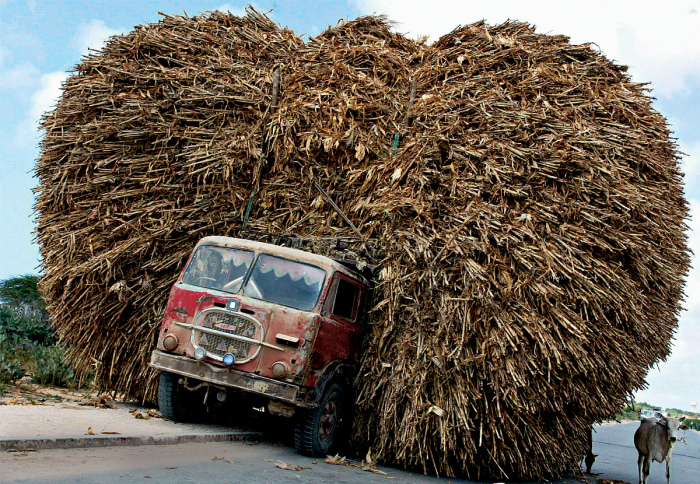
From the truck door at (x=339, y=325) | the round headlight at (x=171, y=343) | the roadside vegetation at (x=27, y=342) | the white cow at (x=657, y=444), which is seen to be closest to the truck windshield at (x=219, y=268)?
the round headlight at (x=171, y=343)

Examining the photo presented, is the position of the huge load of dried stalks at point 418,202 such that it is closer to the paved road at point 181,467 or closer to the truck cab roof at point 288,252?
the truck cab roof at point 288,252

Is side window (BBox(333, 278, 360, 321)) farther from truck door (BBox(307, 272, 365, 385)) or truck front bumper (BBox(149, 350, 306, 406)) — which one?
truck front bumper (BBox(149, 350, 306, 406))

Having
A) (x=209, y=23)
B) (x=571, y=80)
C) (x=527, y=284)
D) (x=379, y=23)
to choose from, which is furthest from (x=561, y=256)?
(x=209, y=23)

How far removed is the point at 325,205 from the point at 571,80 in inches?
163

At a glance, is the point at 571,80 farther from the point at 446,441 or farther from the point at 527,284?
the point at 446,441

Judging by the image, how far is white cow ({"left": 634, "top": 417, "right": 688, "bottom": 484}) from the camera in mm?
11716

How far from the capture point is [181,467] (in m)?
6.11

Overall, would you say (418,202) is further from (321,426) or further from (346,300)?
(321,426)

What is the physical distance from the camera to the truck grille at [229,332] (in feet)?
26.3

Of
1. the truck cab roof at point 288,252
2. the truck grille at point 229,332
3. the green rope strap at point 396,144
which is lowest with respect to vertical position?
the truck grille at point 229,332

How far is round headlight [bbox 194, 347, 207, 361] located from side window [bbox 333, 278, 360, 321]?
1687 mm

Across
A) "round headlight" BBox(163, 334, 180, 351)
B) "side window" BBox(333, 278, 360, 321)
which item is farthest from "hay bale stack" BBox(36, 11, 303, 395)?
"side window" BBox(333, 278, 360, 321)

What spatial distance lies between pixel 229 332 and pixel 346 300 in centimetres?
162

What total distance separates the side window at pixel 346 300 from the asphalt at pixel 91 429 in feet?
6.66
